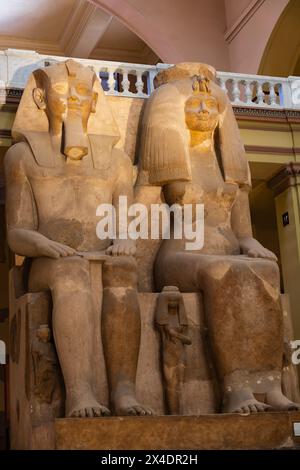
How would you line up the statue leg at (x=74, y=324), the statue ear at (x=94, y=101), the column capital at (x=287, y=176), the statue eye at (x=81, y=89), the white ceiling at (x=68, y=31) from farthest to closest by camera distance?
1. the white ceiling at (x=68, y=31)
2. the column capital at (x=287, y=176)
3. the statue ear at (x=94, y=101)
4. the statue eye at (x=81, y=89)
5. the statue leg at (x=74, y=324)

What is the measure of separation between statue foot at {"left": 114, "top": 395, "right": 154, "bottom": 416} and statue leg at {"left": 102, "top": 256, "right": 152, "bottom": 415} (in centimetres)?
6

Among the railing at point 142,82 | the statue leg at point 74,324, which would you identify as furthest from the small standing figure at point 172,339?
the railing at point 142,82

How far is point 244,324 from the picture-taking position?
4.53 m

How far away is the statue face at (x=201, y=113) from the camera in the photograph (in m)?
5.28

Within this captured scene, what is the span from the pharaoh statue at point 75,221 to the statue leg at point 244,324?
0.46 m

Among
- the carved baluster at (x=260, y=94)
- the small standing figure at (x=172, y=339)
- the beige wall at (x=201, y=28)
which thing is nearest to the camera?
the small standing figure at (x=172, y=339)

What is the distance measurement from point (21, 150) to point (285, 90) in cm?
775

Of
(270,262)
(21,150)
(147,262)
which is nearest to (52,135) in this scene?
(21,150)

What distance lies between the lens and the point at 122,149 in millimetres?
5441

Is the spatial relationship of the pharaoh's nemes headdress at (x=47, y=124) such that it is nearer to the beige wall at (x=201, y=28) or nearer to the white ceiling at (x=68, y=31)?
the beige wall at (x=201, y=28)

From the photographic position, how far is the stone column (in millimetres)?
11195

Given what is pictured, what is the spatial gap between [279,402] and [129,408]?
873 mm

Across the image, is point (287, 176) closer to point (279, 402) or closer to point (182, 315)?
point (182, 315)

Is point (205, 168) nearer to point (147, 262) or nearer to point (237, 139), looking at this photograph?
point (237, 139)
